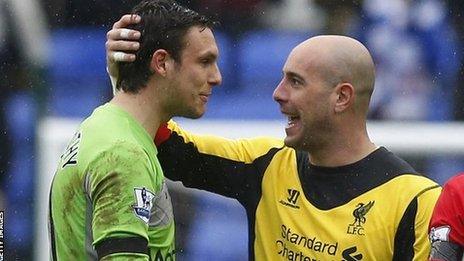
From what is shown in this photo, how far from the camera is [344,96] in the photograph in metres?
3.81

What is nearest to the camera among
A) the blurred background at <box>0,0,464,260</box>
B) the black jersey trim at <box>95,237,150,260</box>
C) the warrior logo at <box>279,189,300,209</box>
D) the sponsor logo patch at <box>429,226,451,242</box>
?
the black jersey trim at <box>95,237,150,260</box>

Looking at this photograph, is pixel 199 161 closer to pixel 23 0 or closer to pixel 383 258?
pixel 383 258

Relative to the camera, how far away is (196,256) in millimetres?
5844

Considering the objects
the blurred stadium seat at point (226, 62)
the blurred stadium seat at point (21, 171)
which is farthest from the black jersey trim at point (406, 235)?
the blurred stadium seat at point (21, 171)

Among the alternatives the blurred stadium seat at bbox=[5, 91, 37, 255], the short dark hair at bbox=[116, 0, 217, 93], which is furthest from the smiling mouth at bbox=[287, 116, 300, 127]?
the blurred stadium seat at bbox=[5, 91, 37, 255]

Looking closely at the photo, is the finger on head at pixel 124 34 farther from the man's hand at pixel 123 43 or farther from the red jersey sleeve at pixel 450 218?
the red jersey sleeve at pixel 450 218

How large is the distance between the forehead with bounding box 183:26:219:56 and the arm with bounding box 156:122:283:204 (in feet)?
1.38

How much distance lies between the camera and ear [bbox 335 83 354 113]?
3.81 m

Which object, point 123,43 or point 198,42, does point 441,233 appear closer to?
point 198,42

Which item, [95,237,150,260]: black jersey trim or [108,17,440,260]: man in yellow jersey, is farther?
[108,17,440,260]: man in yellow jersey

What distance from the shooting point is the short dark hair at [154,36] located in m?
3.48

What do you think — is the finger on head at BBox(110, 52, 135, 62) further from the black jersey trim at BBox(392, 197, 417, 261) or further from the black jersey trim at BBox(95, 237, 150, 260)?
the black jersey trim at BBox(392, 197, 417, 261)

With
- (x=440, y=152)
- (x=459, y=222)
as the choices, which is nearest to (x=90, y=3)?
(x=440, y=152)

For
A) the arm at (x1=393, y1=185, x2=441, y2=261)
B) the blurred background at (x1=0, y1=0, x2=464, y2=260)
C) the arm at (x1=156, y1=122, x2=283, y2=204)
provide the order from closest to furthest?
the arm at (x1=393, y1=185, x2=441, y2=261), the arm at (x1=156, y1=122, x2=283, y2=204), the blurred background at (x1=0, y1=0, x2=464, y2=260)
